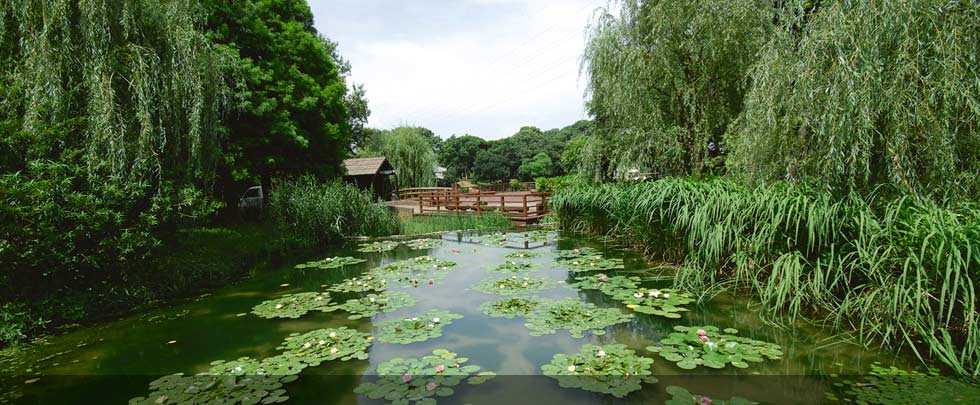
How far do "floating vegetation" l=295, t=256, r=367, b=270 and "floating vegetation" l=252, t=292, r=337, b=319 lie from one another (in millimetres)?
2057

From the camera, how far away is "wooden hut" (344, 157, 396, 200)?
24797mm

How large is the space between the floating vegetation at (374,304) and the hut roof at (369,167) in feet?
64.4

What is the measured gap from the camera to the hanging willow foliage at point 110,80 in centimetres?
509

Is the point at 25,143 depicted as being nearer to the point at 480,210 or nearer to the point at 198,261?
the point at 198,261

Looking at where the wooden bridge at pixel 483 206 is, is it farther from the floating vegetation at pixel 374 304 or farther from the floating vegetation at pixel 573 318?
the floating vegetation at pixel 573 318

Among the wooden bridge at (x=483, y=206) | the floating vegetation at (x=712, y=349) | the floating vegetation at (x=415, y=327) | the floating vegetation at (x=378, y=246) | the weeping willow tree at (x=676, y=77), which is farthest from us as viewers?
the wooden bridge at (x=483, y=206)

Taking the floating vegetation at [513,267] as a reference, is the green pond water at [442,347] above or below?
below

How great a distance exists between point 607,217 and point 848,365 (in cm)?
644

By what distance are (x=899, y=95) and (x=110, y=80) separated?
27.3 feet

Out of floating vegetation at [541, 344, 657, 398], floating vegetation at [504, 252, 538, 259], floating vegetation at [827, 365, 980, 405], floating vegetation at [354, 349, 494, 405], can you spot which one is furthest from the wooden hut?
floating vegetation at [827, 365, 980, 405]

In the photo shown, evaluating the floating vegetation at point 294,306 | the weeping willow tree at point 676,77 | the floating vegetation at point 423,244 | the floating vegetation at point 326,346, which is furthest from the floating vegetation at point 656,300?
the floating vegetation at point 423,244

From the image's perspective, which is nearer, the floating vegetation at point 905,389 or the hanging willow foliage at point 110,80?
the floating vegetation at point 905,389

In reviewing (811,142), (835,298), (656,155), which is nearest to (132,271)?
(835,298)

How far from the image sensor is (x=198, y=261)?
7.29 meters
